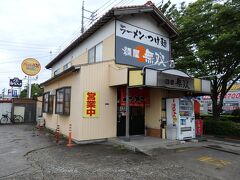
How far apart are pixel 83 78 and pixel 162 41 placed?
5.94m

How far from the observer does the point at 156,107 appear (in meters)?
11.0

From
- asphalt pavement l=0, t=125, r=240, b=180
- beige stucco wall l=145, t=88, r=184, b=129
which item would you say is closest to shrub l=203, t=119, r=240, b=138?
beige stucco wall l=145, t=88, r=184, b=129

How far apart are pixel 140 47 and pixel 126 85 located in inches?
118

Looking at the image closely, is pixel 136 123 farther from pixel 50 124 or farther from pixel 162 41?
pixel 50 124

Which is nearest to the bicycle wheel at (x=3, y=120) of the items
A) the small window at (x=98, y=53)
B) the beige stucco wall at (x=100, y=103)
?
the small window at (x=98, y=53)

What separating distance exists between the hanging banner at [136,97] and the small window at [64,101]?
2763 millimetres

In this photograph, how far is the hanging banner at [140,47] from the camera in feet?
35.6

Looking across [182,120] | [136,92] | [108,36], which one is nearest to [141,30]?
[108,36]

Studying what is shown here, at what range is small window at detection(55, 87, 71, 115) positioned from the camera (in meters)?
10.9

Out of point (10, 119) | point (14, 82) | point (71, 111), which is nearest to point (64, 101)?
point (71, 111)

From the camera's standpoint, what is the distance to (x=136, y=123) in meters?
11.4

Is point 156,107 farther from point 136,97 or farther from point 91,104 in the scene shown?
point 91,104

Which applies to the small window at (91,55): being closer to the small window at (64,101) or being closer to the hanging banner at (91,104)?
the small window at (64,101)

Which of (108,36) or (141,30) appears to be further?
(141,30)
